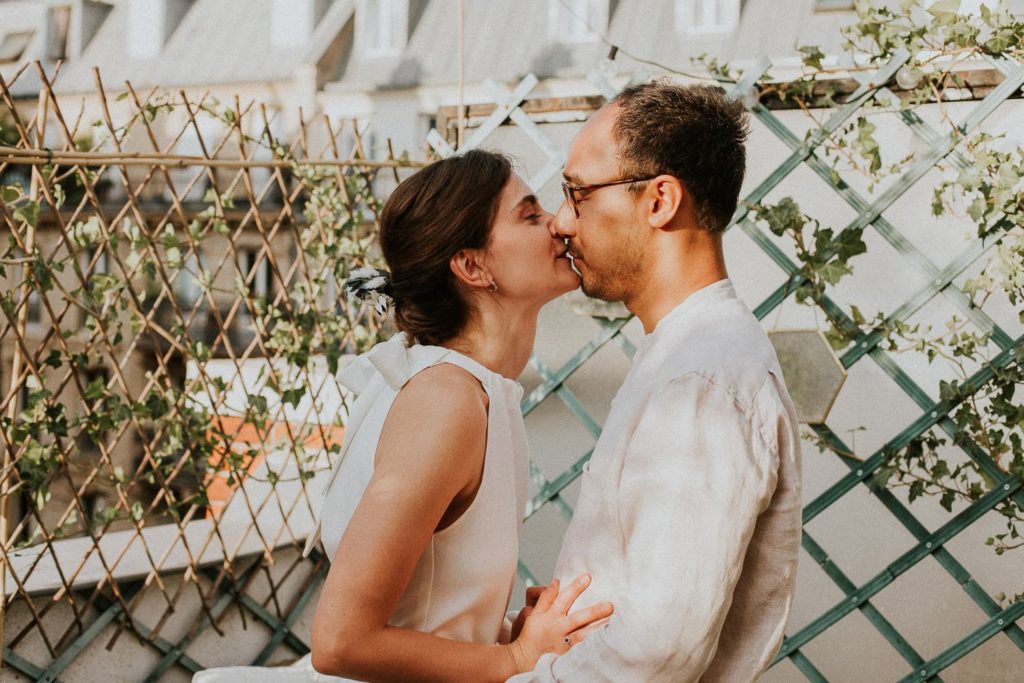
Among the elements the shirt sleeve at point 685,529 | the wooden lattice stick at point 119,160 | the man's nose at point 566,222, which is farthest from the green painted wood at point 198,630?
the shirt sleeve at point 685,529

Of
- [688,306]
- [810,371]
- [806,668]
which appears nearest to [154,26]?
[810,371]

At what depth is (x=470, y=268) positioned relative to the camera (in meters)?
1.62

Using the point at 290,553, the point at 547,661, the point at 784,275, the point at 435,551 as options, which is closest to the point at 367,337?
the point at 290,553

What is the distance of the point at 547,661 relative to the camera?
1217 millimetres

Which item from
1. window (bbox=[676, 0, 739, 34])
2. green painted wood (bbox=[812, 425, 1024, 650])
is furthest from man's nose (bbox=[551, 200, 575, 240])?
window (bbox=[676, 0, 739, 34])

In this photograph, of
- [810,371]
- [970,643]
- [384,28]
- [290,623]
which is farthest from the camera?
[384,28]

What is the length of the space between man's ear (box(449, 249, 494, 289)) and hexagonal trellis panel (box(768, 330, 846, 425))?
1.06 meters

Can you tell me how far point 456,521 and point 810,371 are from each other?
1.37m

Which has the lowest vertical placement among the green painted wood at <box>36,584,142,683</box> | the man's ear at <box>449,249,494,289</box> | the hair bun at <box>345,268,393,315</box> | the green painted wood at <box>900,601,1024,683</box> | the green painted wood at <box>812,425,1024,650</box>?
the green painted wood at <box>36,584,142,683</box>

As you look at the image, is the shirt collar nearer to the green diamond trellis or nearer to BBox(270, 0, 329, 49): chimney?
the green diamond trellis

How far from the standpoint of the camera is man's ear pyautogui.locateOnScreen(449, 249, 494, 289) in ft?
5.28

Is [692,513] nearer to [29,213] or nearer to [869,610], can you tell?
[869,610]

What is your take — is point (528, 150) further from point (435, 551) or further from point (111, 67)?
point (111, 67)

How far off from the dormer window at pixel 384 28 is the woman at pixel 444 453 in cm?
1972
